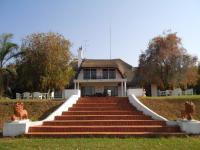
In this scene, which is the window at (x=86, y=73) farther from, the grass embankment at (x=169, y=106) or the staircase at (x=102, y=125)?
the staircase at (x=102, y=125)

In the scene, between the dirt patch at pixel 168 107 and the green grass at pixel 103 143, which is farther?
the dirt patch at pixel 168 107

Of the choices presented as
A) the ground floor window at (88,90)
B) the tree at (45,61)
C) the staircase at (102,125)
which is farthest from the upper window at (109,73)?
the staircase at (102,125)

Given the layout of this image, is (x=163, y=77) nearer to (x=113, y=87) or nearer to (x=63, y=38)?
(x=113, y=87)

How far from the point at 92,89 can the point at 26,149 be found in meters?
35.2

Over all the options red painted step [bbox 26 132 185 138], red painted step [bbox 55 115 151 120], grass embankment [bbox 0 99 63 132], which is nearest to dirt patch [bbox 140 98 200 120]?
red painted step [bbox 55 115 151 120]

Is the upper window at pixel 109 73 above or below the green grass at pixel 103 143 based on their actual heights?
above

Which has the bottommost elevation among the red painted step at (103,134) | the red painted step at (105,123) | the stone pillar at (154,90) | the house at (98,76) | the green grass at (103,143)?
the green grass at (103,143)

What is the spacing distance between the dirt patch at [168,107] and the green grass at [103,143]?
7.48 meters

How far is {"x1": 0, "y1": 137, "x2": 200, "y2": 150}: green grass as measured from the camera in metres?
11.0

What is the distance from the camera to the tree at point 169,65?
136 ft

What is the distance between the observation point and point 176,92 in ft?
101

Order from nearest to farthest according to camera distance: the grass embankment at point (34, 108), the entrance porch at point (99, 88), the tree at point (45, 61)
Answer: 1. the grass embankment at point (34, 108)
2. the tree at point (45, 61)
3. the entrance porch at point (99, 88)

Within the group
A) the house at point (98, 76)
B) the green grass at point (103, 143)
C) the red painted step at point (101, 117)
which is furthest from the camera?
the house at point (98, 76)

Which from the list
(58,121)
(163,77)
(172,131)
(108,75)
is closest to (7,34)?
(108,75)
